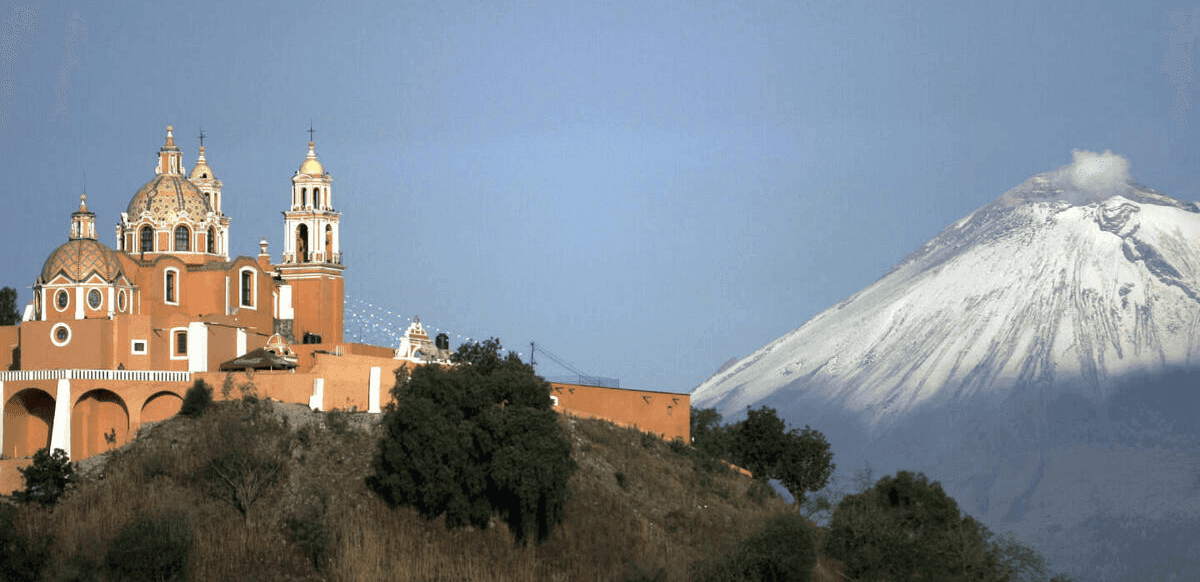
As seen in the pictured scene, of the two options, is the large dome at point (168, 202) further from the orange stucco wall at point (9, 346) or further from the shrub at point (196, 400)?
the shrub at point (196, 400)

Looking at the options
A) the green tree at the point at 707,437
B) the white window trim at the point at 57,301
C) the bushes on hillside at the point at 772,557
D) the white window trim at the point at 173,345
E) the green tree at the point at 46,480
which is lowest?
the bushes on hillside at the point at 772,557

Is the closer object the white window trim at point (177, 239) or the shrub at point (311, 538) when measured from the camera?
the shrub at point (311, 538)

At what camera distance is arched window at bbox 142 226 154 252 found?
66375 millimetres

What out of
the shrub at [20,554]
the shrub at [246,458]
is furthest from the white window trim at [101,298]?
the shrub at [20,554]

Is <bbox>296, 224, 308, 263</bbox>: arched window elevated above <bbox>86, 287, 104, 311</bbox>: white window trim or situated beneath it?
→ elevated above

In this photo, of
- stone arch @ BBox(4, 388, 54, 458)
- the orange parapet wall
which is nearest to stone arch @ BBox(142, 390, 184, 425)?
stone arch @ BBox(4, 388, 54, 458)

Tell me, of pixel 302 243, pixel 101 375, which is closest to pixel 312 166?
pixel 302 243

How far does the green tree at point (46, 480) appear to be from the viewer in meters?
51.4

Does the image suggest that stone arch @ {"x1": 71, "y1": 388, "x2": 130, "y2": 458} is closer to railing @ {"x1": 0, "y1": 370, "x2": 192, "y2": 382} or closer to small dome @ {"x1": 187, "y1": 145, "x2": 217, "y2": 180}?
railing @ {"x1": 0, "y1": 370, "x2": 192, "y2": 382}

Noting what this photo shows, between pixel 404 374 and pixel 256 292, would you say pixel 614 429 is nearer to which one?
pixel 404 374

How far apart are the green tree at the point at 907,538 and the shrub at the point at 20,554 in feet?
86.4

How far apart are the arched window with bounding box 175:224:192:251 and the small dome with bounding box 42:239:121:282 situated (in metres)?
5.48

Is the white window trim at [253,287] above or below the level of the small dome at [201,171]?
below

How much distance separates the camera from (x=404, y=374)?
57375 millimetres
